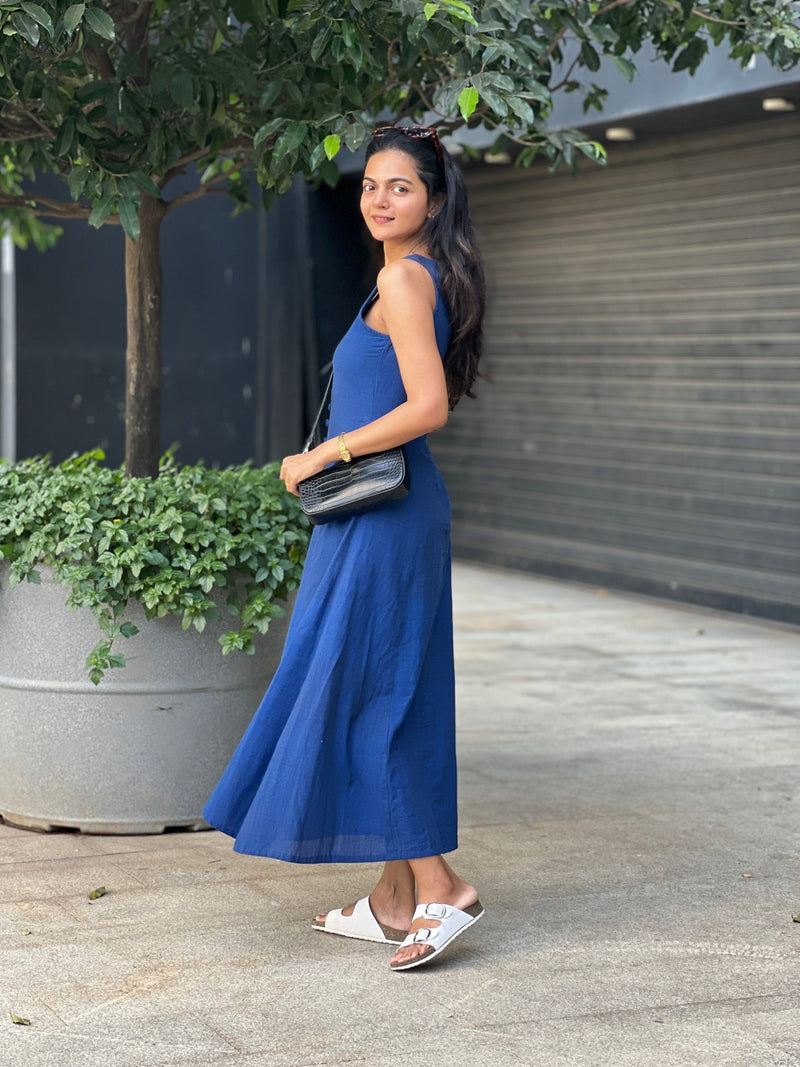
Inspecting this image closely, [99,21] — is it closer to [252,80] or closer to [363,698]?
[252,80]

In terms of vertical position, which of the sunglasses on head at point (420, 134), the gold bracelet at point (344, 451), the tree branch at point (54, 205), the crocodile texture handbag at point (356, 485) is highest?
the tree branch at point (54, 205)

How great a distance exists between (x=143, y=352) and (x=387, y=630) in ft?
6.29

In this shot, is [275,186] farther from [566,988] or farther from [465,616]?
[465,616]

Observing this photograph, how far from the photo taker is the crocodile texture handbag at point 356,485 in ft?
11.9

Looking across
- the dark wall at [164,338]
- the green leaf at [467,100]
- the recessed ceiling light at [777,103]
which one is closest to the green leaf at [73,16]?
the green leaf at [467,100]

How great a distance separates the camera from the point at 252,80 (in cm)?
454

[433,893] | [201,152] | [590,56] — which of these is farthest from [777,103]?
[433,893]

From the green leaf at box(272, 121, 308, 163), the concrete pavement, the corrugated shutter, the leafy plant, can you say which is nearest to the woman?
the concrete pavement

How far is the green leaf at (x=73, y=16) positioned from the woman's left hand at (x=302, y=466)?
1194 mm

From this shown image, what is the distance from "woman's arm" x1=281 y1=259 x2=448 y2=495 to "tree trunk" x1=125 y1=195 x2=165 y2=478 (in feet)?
5.57

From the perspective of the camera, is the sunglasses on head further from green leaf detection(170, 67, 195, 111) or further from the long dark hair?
green leaf detection(170, 67, 195, 111)

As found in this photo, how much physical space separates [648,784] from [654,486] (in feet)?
17.4

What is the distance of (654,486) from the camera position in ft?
35.0

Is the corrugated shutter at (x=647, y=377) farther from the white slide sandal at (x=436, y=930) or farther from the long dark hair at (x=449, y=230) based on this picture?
the white slide sandal at (x=436, y=930)
